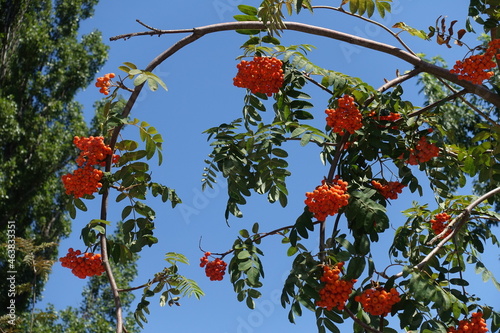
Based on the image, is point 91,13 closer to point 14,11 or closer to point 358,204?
point 14,11

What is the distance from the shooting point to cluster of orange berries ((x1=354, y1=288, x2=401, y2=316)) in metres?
2.50

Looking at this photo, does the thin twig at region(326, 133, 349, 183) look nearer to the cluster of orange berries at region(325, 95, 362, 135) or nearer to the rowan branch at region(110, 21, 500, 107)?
the cluster of orange berries at region(325, 95, 362, 135)

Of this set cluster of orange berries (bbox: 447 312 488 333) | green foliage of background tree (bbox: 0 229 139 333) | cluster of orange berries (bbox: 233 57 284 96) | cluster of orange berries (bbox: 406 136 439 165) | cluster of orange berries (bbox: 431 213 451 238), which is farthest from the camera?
green foliage of background tree (bbox: 0 229 139 333)

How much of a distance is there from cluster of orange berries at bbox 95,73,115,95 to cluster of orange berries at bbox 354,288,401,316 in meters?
1.58

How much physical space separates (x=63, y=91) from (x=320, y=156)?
40.6ft

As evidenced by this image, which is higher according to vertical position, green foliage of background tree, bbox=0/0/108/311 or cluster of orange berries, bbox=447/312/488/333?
green foliage of background tree, bbox=0/0/108/311

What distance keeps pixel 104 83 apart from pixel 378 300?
65.8 inches

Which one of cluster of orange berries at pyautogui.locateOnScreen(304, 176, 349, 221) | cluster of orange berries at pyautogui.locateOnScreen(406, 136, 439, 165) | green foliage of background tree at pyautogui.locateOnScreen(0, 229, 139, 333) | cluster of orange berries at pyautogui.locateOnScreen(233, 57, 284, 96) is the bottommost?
cluster of orange berries at pyautogui.locateOnScreen(304, 176, 349, 221)

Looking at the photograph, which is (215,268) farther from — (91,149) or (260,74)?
(260,74)

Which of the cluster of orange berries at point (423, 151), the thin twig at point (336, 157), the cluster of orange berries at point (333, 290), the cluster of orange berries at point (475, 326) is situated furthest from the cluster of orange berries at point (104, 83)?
the cluster of orange berries at point (475, 326)

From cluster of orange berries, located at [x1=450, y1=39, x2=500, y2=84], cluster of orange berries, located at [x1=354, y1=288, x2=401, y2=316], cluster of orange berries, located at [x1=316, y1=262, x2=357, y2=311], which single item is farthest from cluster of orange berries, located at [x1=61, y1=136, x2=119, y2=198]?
cluster of orange berries, located at [x1=450, y1=39, x2=500, y2=84]

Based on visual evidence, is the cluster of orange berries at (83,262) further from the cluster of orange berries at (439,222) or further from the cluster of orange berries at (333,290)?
the cluster of orange berries at (439,222)

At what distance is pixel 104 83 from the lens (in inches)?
124

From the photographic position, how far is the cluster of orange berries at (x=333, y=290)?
2.50 metres
